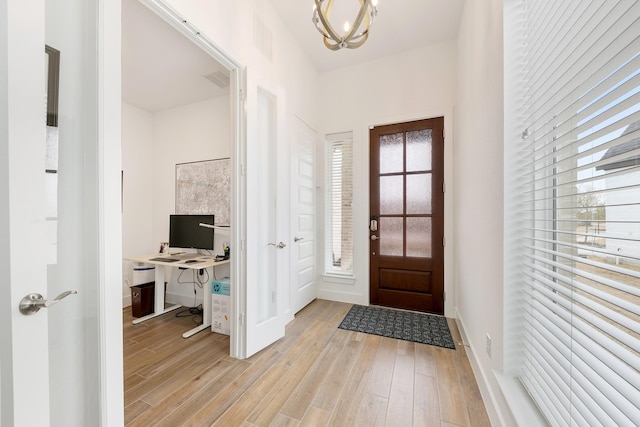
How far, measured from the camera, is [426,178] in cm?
305

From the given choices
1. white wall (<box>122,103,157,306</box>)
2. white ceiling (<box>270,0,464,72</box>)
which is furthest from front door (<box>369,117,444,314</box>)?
white wall (<box>122,103,157,306</box>)

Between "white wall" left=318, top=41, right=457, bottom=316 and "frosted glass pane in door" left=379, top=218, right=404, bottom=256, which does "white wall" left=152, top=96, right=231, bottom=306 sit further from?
"frosted glass pane in door" left=379, top=218, right=404, bottom=256

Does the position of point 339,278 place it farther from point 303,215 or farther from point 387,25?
point 387,25

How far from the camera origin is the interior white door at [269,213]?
2.19 m

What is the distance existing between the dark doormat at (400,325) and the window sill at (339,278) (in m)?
0.36

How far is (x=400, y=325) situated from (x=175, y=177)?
369 cm

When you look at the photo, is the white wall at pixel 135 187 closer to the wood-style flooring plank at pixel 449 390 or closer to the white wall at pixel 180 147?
the white wall at pixel 180 147

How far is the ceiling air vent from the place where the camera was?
2.83m

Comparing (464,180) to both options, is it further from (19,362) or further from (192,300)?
(192,300)

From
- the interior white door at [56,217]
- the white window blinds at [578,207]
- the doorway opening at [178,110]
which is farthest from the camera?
the doorway opening at [178,110]

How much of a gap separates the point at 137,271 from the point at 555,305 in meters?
4.01

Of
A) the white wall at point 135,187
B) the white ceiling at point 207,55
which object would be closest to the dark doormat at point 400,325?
the white wall at point 135,187

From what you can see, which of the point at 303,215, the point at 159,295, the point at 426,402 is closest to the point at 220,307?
the point at 159,295

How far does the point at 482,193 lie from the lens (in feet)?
5.55
